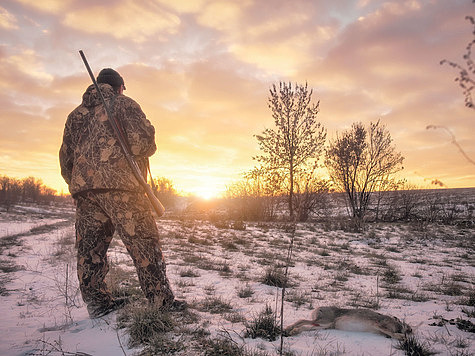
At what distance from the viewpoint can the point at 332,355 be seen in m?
1.82

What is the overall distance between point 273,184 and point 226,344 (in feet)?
52.0

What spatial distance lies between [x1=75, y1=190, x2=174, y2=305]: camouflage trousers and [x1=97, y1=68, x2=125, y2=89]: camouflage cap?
114cm

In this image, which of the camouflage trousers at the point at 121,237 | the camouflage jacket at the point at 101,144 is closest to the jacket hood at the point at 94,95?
the camouflage jacket at the point at 101,144

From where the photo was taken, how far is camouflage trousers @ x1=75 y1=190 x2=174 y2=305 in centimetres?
236

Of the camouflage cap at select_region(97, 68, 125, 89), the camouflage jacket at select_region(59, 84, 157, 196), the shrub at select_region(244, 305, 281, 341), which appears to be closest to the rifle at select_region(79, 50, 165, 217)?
the camouflage jacket at select_region(59, 84, 157, 196)

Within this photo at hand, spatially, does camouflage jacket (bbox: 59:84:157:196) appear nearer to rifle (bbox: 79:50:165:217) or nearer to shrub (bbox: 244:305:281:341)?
rifle (bbox: 79:50:165:217)

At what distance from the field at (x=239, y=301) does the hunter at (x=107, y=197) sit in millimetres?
269

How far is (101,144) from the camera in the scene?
2.38 meters

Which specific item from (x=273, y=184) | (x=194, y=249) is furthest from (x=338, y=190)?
(x=194, y=249)

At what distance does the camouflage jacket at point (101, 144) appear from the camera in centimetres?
234

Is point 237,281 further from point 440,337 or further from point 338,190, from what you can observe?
point 338,190

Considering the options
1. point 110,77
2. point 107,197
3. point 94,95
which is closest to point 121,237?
point 107,197

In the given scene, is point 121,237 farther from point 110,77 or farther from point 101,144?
point 110,77

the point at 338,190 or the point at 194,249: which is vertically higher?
the point at 338,190
